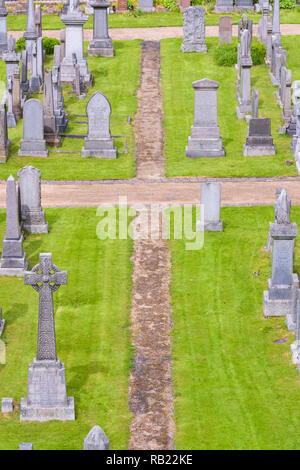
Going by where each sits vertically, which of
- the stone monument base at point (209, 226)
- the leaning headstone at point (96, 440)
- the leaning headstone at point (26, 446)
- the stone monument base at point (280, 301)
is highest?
the stone monument base at point (209, 226)

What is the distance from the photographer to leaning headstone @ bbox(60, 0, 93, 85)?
48281mm

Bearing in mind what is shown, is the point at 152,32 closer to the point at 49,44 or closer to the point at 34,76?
the point at 49,44

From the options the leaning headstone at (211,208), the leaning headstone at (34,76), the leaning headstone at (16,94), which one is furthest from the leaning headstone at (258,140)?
the leaning headstone at (34,76)

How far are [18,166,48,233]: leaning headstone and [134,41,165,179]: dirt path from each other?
5.86m

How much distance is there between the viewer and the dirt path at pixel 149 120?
3912cm

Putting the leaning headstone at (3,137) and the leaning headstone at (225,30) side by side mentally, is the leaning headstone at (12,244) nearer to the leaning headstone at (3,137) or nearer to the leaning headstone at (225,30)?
the leaning headstone at (3,137)

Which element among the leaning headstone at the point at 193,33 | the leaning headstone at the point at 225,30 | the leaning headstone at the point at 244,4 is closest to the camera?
the leaning headstone at the point at 193,33

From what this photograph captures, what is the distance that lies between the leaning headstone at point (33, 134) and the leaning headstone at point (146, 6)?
23.3 m

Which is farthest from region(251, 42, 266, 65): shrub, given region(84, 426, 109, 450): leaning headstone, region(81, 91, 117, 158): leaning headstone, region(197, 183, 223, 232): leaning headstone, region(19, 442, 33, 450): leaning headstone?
region(84, 426, 109, 450): leaning headstone

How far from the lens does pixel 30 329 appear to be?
27047 millimetres

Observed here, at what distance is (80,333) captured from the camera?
26.9 meters

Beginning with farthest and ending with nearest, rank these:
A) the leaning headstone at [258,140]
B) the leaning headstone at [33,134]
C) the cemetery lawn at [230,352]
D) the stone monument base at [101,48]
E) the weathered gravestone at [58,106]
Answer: the stone monument base at [101,48] → the weathered gravestone at [58,106] → the leaning headstone at [258,140] → the leaning headstone at [33,134] → the cemetery lawn at [230,352]

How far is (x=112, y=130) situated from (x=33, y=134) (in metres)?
4.13

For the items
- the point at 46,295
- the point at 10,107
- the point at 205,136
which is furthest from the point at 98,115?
the point at 46,295
